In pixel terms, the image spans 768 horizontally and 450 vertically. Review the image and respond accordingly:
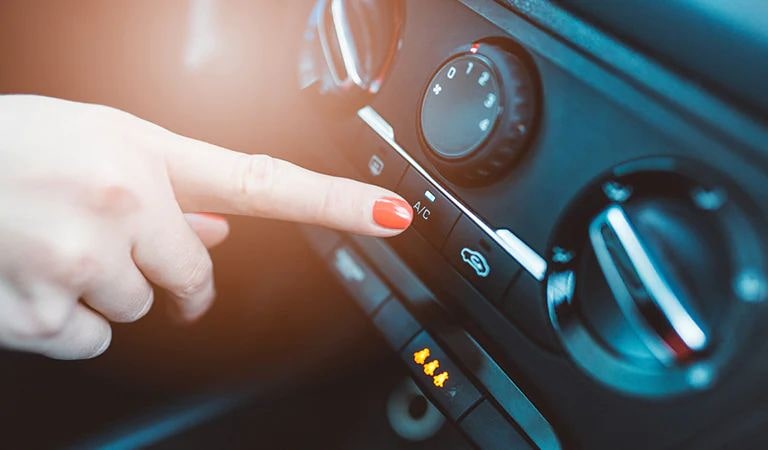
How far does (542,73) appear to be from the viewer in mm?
473

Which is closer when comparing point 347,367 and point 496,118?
point 496,118

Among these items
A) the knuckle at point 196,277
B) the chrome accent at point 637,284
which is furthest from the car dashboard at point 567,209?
the knuckle at point 196,277

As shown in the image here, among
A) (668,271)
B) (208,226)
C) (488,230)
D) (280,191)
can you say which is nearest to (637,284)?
(668,271)

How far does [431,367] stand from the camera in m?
0.59

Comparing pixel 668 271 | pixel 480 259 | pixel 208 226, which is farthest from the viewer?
pixel 208 226

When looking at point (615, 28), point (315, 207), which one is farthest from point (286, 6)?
point (615, 28)

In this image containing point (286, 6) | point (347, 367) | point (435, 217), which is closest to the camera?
point (435, 217)

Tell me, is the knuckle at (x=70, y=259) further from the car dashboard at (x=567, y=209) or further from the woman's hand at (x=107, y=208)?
the car dashboard at (x=567, y=209)

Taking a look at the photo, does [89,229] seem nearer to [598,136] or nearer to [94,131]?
[94,131]

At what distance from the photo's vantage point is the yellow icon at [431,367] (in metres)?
0.59

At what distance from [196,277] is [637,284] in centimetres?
35

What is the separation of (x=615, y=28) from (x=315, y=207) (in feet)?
0.84

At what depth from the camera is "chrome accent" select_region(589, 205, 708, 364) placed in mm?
418

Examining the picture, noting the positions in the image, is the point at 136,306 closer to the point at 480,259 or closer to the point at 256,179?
the point at 256,179
